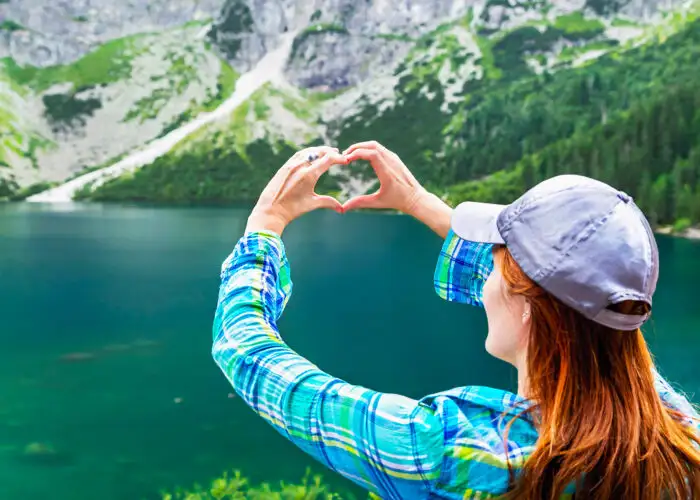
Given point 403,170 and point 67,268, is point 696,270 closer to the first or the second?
point 67,268

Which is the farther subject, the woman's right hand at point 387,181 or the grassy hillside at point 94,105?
the grassy hillside at point 94,105

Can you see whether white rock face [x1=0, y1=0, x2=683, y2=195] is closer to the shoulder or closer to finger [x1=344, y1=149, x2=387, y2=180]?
finger [x1=344, y1=149, x2=387, y2=180]

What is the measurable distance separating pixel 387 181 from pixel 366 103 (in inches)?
6938

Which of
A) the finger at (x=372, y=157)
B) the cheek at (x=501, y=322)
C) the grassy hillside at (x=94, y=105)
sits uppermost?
the finger at (x=372, y=157)

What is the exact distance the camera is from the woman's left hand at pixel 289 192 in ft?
5.08

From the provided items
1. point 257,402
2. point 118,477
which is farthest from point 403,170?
point 118,477

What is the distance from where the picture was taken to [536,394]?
129 centimetres

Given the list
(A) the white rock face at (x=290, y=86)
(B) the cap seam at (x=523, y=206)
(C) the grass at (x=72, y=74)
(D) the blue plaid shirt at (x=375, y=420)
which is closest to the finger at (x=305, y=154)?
(D) the blue plaid shirt at (x=375, y=420)

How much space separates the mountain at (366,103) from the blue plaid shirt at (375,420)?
9199 centimetres

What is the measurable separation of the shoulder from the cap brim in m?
0.33

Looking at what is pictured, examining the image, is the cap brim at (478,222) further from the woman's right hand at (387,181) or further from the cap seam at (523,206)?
the woman's right hand at (387,181)

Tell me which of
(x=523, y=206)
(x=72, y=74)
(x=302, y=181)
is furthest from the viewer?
(x=72, y=74)

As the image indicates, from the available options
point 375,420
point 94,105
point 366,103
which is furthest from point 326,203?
point 94,105

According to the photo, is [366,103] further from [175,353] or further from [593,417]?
[593,417]
